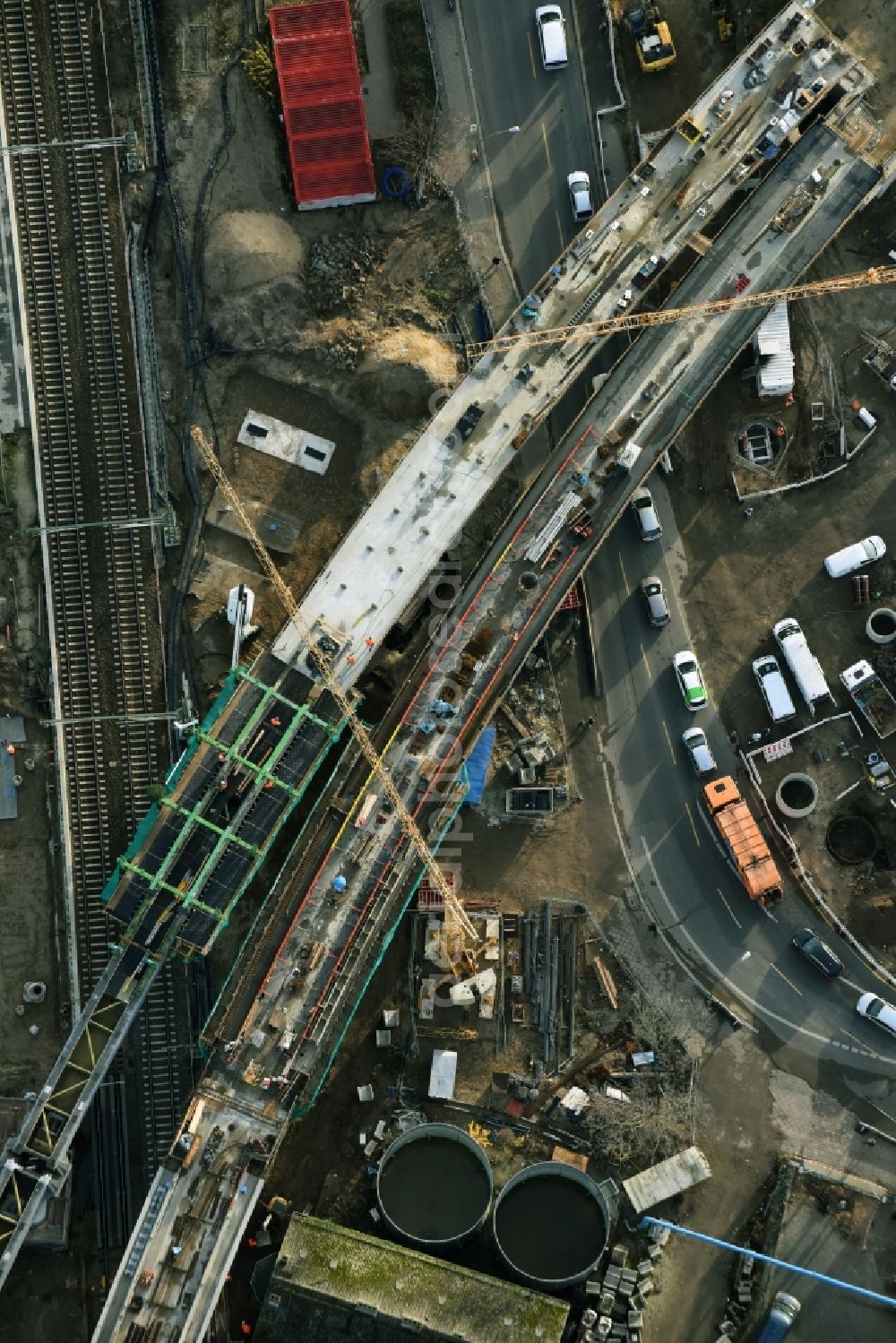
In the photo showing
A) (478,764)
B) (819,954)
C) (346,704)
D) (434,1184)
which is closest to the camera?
(434,1184)

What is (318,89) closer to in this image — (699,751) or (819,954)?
(699,751)

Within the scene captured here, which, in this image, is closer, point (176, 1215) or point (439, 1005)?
point (176, 1215)

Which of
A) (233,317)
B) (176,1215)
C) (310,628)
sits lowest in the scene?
(176,1215)

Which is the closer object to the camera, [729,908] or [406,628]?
[406,628]

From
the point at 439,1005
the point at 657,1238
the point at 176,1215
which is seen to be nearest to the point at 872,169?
the point at 439,1005

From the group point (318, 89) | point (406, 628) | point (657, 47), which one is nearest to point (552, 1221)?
point (406, 628)

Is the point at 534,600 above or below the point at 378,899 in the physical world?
above

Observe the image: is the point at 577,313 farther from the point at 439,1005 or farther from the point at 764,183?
the point at 439,1005

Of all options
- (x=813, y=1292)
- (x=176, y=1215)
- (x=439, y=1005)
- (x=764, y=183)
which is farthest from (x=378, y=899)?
(x=764, y=183)
